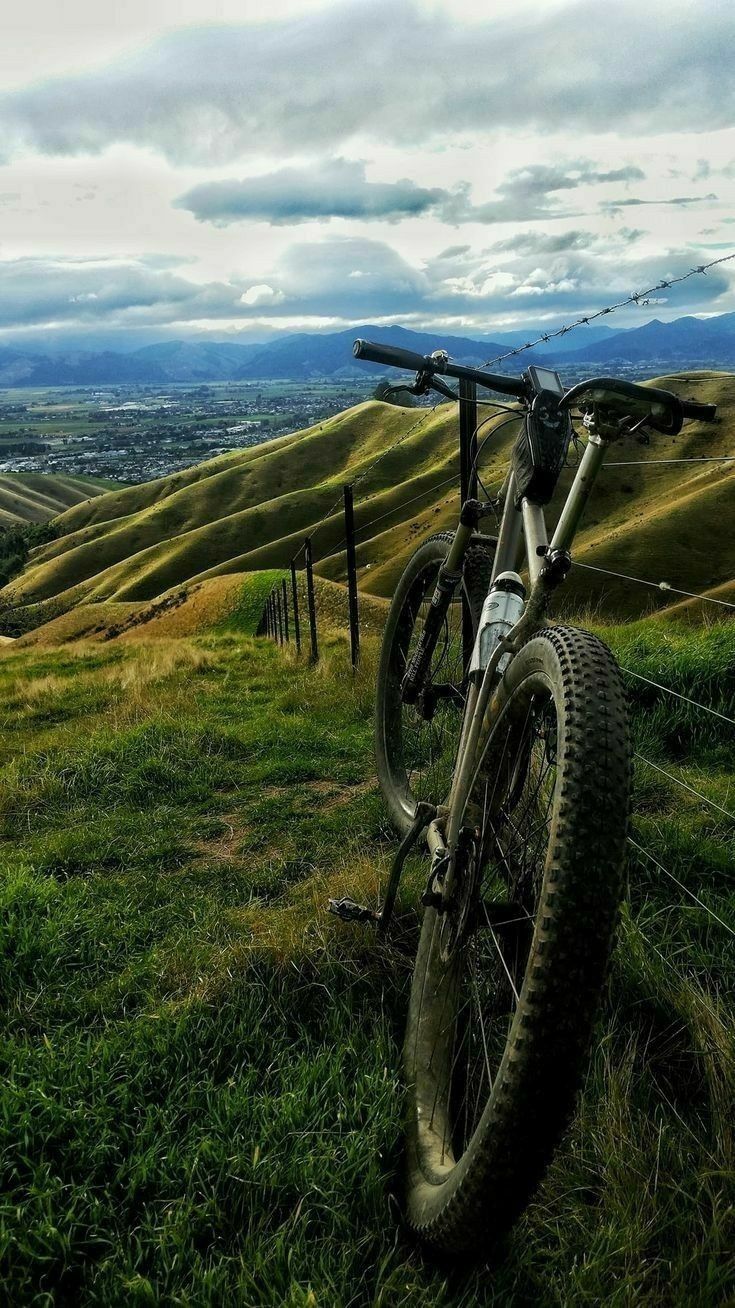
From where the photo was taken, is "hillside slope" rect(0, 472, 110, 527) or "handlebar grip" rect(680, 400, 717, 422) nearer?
"handlebar grip" rect(680, 400, 717, 422)

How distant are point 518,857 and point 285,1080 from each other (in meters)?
0.99

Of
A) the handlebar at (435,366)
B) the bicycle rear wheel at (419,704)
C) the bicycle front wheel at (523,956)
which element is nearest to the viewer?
the bicycle front wheel at (523,956)

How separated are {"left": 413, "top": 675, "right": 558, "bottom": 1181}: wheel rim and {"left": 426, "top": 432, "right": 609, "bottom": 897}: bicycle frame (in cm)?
9

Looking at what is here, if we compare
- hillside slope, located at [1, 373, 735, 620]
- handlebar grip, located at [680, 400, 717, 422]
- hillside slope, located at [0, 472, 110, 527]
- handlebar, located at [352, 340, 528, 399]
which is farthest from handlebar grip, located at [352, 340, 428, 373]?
hillside slope, located at [0, 472, 110, 527]

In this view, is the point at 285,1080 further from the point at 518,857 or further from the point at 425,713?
the point at 425,713

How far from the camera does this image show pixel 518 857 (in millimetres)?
2469

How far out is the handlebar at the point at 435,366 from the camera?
9.83 ft

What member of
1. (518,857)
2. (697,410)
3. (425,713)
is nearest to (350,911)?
(518,857)

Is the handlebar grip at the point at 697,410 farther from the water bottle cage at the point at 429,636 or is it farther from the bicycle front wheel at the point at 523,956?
the water bottle cage at the point at 429,636

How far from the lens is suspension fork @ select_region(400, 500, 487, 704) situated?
351 centimetres

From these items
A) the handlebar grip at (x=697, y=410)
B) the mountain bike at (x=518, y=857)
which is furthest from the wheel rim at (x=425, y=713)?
the handlebar grip at (x=697, y=410)

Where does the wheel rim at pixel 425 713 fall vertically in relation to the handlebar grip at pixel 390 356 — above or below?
below

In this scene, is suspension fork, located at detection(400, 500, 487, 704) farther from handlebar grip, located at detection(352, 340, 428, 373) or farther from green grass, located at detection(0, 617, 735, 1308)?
green grass, located at detection(0, 617, 735, 1308)

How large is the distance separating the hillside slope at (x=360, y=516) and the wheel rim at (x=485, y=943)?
46665 millimetres
